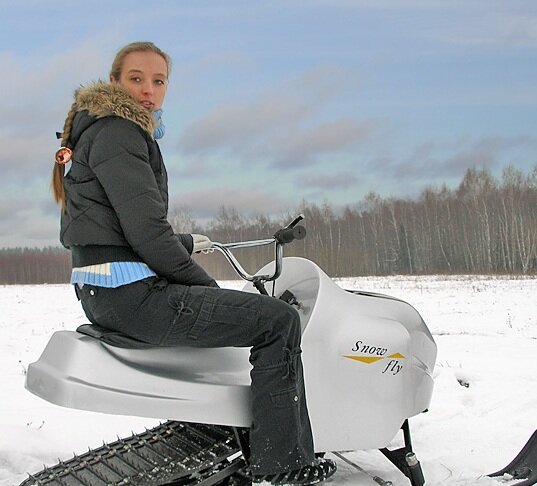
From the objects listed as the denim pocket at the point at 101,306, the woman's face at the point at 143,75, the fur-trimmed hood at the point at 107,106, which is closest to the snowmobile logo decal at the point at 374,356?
the denim pocket at the point at 101,306

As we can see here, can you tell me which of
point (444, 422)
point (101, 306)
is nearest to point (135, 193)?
point (101, 306)

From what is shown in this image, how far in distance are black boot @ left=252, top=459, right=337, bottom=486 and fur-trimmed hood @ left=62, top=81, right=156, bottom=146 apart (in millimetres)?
1633

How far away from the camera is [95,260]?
9.02ft

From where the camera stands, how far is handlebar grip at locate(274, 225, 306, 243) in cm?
318

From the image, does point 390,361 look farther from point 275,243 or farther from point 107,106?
point 107,106

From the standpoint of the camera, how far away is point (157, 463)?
3.10 m

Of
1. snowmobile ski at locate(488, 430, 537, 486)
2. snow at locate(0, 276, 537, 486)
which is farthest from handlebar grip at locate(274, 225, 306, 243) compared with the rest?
snowmobile ski at locate(488, 430, 537, 486)

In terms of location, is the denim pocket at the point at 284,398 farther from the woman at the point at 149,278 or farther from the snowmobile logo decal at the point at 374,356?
the snowmobile logo decal at the point at 374,356

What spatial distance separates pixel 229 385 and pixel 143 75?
1.53 metres

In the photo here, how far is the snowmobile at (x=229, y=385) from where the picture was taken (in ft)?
9.19

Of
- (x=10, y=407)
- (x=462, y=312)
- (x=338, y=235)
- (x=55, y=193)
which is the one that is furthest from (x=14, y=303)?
(x=338, y=235)

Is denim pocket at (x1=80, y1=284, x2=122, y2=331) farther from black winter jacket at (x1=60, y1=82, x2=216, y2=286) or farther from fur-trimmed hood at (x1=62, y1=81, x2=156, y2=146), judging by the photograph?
fur-trimmed hood at (x1=62, y1=81, x2=156, y2=146)

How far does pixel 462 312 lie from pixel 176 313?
1390cm

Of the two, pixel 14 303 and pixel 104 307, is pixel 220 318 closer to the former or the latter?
pixel 104 307
